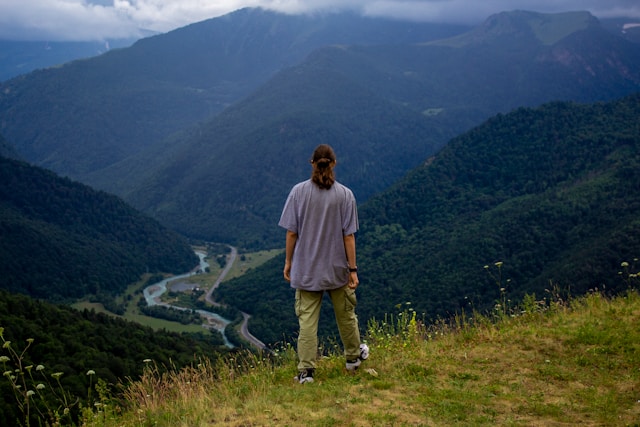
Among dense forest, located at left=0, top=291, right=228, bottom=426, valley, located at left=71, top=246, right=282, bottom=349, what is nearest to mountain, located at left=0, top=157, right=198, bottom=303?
valley, located at left=71, top=246, right=282, bottom=349

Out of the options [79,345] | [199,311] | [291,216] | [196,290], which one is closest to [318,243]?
[291,216]

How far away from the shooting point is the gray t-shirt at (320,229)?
7027 mm

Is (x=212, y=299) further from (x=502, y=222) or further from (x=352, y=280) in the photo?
(x=352, y=280)

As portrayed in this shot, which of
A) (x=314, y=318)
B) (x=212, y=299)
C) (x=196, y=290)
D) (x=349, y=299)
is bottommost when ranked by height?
(x=212, y=299)

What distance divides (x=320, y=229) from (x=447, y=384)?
8.33 feet

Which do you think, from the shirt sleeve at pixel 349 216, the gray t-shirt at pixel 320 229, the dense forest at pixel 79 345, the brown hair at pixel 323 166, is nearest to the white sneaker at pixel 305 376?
the gray t-shirt at pixel 320 229

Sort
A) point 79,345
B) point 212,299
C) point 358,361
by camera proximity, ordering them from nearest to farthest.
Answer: point 358,361, point 79,345, point 212,299

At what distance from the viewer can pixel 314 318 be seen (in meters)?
7.18

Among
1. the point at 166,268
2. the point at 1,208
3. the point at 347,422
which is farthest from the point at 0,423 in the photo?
the point at 166,268

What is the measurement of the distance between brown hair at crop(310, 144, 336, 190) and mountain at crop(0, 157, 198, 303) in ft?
275

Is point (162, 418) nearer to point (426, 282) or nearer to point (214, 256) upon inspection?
point (426, 282)

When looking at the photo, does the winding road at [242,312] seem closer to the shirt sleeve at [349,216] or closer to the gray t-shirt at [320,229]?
the gray t-shirt at [320,229]

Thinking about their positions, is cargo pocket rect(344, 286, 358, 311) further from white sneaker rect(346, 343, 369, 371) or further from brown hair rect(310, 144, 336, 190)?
brown hair rect(310, 144, 336, 190)

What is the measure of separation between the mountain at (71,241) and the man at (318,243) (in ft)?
274
